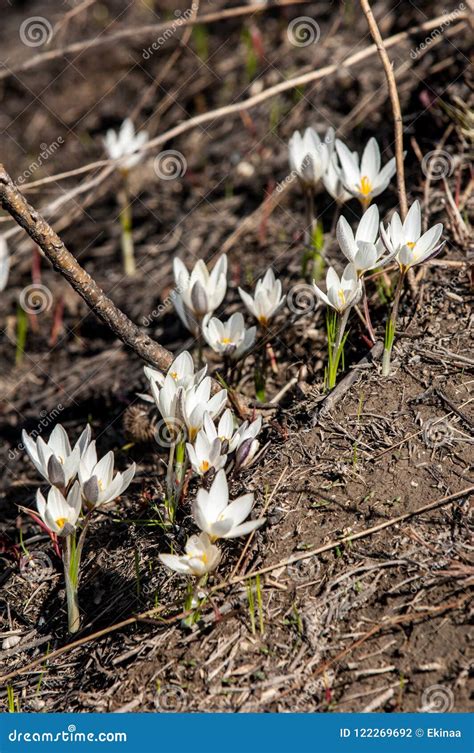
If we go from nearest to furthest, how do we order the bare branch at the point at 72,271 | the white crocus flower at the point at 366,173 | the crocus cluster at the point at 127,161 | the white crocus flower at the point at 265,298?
the bare branch at the point at 72,271 → the white crocus flower at the point at 265,298 → the white crocus flower at the point at 366,173 → the crocus cluster at the point at 127,161

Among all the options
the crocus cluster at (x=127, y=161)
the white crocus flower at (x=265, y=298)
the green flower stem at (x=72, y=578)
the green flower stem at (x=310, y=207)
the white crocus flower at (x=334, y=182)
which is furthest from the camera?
the crocus cluster at (x=127, y=161)

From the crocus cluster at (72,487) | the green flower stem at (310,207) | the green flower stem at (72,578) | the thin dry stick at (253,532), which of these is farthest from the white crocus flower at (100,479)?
the green flower stem at (310,207)

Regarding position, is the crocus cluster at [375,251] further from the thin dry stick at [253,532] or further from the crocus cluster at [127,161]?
the crocus cluster at [127,161]

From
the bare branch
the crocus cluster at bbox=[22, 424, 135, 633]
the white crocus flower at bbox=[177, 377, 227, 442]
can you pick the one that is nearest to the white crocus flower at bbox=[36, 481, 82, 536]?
the crocus cluster at bbox=[22, 424, 135, 633]

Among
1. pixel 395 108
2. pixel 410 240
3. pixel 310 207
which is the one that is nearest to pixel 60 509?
pixel 410 240

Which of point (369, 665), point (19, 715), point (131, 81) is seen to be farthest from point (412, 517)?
point (131, 81)

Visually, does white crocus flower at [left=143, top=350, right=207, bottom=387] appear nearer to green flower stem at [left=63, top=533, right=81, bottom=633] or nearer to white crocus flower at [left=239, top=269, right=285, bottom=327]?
white crocus flower at [left=239, top=269, right=285, bottom=327]

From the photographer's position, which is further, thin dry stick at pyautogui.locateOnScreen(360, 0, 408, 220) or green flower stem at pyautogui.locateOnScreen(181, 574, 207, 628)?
thin dry stick at pyautogui.locateOnScreen(360, 0, 408, 220)
